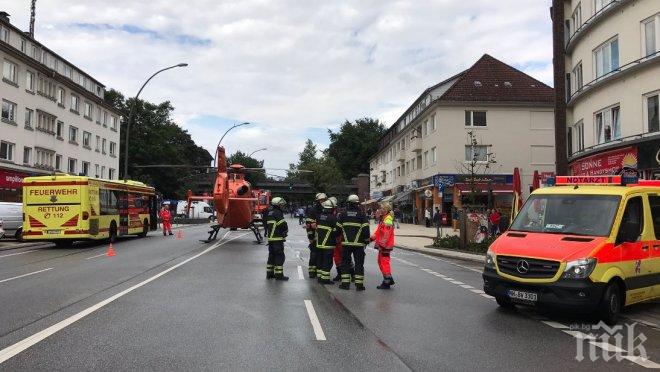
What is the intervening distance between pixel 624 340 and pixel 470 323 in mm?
1910

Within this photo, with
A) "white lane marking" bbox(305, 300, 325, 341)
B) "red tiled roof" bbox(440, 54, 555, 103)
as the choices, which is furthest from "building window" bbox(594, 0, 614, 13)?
"red tiled roof" bbox(440, 54, 555, 103)

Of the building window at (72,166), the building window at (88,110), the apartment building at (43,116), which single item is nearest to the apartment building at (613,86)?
the apartment building at (43,116)

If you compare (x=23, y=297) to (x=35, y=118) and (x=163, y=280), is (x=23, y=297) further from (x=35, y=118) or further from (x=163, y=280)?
(x=35, y=118)

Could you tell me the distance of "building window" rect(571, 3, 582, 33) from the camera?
26.3 m

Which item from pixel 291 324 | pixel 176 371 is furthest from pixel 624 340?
pixel 176 371

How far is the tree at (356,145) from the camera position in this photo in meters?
104

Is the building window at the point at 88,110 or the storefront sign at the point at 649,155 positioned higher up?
the building window at the point at 88,110

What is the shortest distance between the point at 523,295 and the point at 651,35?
1680 cm

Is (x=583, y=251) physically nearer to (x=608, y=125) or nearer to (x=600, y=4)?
(x=608, y=125)

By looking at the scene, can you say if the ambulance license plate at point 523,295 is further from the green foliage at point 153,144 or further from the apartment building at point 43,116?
the green foliage at point 153,144

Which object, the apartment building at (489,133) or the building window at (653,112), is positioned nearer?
the building window at (653,112)

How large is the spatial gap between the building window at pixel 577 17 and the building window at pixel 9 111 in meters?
34.1

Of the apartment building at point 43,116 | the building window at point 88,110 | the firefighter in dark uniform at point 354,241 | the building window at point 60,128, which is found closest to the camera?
the firefighter in dark uniform at point 354,241

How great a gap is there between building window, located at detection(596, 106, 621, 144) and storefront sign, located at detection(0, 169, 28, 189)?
1330 inches
